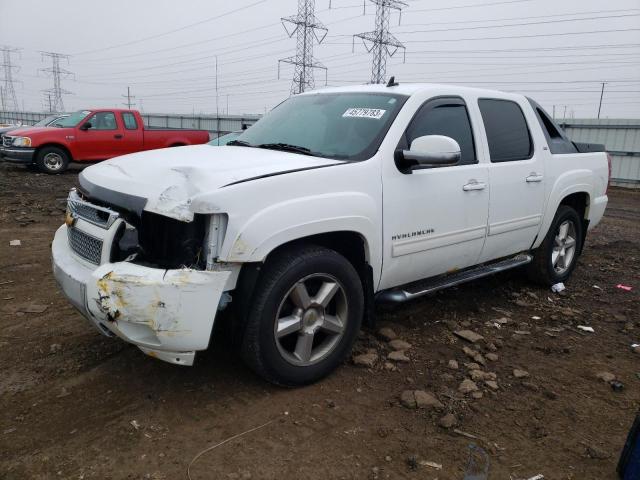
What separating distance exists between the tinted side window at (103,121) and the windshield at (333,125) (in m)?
11.0

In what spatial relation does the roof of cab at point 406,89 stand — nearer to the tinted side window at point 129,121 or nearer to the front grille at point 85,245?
the front grille at point 85,245

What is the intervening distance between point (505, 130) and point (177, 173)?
281cm

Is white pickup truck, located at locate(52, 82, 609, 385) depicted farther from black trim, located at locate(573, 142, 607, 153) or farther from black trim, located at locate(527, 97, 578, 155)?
black trim, located at locate(573, 142, 607, 153)

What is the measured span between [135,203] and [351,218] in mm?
1179

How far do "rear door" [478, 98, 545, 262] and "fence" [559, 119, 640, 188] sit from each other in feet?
43.7

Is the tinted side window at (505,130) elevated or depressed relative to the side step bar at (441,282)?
elevated

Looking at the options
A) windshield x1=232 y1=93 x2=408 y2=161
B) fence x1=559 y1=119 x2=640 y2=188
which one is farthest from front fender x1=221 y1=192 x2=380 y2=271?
fence x1=559 y1=119 x2=640 y2=188

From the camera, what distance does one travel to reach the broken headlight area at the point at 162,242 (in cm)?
259

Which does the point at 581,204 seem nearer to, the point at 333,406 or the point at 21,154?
the point at 333,406

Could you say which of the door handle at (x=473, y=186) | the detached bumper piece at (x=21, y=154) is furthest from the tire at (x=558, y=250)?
the detached bumper piece at (x=21, y=154)

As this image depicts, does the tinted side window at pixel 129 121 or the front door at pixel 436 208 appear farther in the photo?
the tinted side window at pixel 129 121

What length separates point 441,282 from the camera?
3.78 meters

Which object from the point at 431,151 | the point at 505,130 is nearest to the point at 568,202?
the point at 505,130

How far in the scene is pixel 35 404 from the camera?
2.83 m
